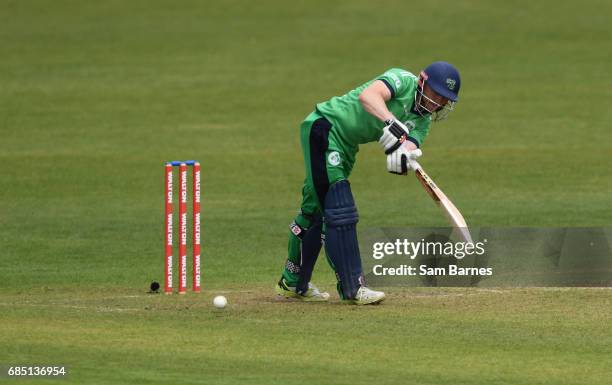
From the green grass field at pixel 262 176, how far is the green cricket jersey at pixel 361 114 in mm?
1263

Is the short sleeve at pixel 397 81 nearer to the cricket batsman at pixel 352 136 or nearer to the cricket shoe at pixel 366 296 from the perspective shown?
the cricket batsman at pixel 352 136

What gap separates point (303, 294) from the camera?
11961 mm

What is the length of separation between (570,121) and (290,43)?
369 inches

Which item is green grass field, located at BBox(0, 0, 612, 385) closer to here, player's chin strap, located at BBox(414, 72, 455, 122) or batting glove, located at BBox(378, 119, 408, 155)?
batting glove, located at BBox(378, 119, 408, 155)

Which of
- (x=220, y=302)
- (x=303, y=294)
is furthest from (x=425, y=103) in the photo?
(x=220, y=302)

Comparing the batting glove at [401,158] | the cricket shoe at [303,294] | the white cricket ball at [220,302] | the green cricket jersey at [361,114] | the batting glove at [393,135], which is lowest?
Result: the white cricket ball at [220,302]

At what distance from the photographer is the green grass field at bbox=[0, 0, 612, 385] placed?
969 cm

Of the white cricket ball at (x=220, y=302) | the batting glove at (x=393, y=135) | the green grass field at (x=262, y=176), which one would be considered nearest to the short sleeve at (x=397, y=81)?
the batting glove at (x=393, y=135)

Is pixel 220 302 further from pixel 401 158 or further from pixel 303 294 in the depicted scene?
pixel 401 158

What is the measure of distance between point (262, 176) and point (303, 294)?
930 centimetres

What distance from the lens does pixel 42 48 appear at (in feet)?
109

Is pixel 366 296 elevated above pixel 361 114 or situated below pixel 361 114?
below

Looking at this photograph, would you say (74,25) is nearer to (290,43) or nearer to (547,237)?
(290,43)

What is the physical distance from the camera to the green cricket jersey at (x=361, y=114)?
11.3m
